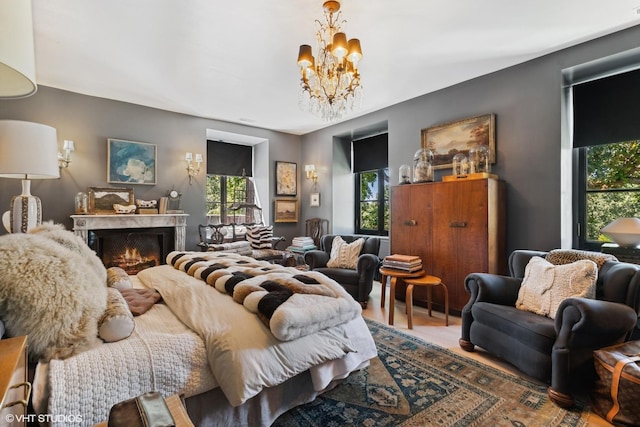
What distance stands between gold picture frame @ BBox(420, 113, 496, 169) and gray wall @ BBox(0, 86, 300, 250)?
3433mm

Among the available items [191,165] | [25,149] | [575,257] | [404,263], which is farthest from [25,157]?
[575,257]

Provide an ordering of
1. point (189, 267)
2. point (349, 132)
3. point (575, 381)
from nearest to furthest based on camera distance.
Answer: point (575, 381) → point (189, 267) → point (349, 132)

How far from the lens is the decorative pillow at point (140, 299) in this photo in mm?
1779

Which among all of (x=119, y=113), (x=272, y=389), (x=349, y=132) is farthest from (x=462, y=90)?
→ (x=119, y=113)

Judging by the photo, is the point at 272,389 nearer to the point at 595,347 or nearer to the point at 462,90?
the point at 595,347

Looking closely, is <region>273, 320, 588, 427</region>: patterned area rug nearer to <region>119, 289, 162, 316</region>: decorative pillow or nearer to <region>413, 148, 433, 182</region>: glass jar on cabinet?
<region>119, 289, 162, 316</region>: decorative pillow

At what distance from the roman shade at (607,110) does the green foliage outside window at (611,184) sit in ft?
0.37

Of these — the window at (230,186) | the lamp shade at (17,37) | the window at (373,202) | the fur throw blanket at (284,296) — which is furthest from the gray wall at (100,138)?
the lamp shade at (17,37)

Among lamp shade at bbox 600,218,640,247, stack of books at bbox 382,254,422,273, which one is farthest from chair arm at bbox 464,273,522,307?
lamp shade at bbox 600,218,640,247

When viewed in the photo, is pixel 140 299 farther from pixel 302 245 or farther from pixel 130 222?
pixel 302 245

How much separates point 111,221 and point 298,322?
3884mm

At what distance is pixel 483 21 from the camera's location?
103 inches

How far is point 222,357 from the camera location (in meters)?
1.42

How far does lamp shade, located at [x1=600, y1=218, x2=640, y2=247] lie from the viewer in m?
2.59
